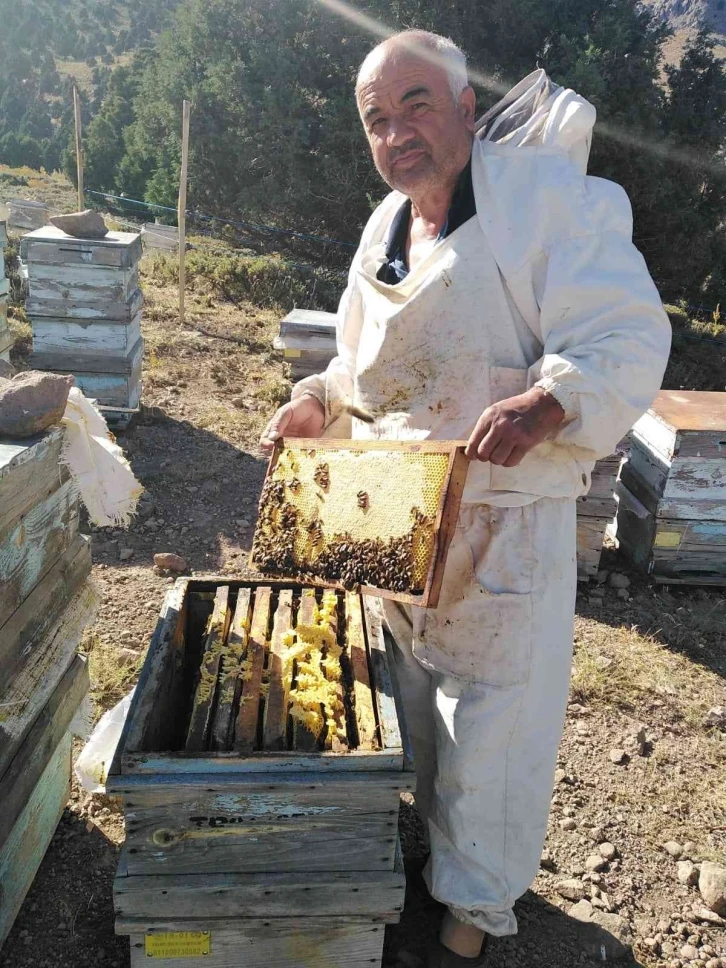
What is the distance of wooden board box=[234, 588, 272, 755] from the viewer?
5.81 ft

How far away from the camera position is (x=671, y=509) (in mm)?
4648

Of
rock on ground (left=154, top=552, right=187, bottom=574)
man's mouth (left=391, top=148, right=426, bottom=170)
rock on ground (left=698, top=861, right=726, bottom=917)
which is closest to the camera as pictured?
man's mouth (left=391, top=148, right=426, bottom=170)

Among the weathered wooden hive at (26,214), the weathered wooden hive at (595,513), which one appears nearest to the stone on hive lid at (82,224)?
the weathered wooden hive at (595,513)

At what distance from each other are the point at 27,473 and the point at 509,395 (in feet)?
4.03

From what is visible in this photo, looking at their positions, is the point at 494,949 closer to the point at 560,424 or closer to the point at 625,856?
the point at 625,856

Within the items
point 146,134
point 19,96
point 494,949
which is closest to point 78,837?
point 494,949

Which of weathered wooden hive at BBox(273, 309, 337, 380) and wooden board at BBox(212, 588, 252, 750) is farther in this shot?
weathered wooden hive at BBox(273, 309, 337, 380)

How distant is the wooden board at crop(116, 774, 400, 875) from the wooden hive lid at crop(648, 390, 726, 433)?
3.38 m

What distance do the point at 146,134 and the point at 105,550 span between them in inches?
714

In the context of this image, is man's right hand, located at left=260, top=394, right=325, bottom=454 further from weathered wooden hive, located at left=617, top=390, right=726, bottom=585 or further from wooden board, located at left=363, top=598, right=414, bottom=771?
weathered wooden hive, located at left=617, top=390, right=726, bottom=585

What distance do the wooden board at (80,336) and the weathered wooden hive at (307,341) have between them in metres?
1.52

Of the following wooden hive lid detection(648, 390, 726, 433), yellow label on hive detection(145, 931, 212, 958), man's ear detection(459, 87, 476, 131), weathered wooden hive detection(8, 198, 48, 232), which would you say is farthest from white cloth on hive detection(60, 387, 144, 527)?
weathered wooden hive detection(8, 198, 48, 232)

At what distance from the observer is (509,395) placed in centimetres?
202

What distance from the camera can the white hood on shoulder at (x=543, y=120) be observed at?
2.00 m
